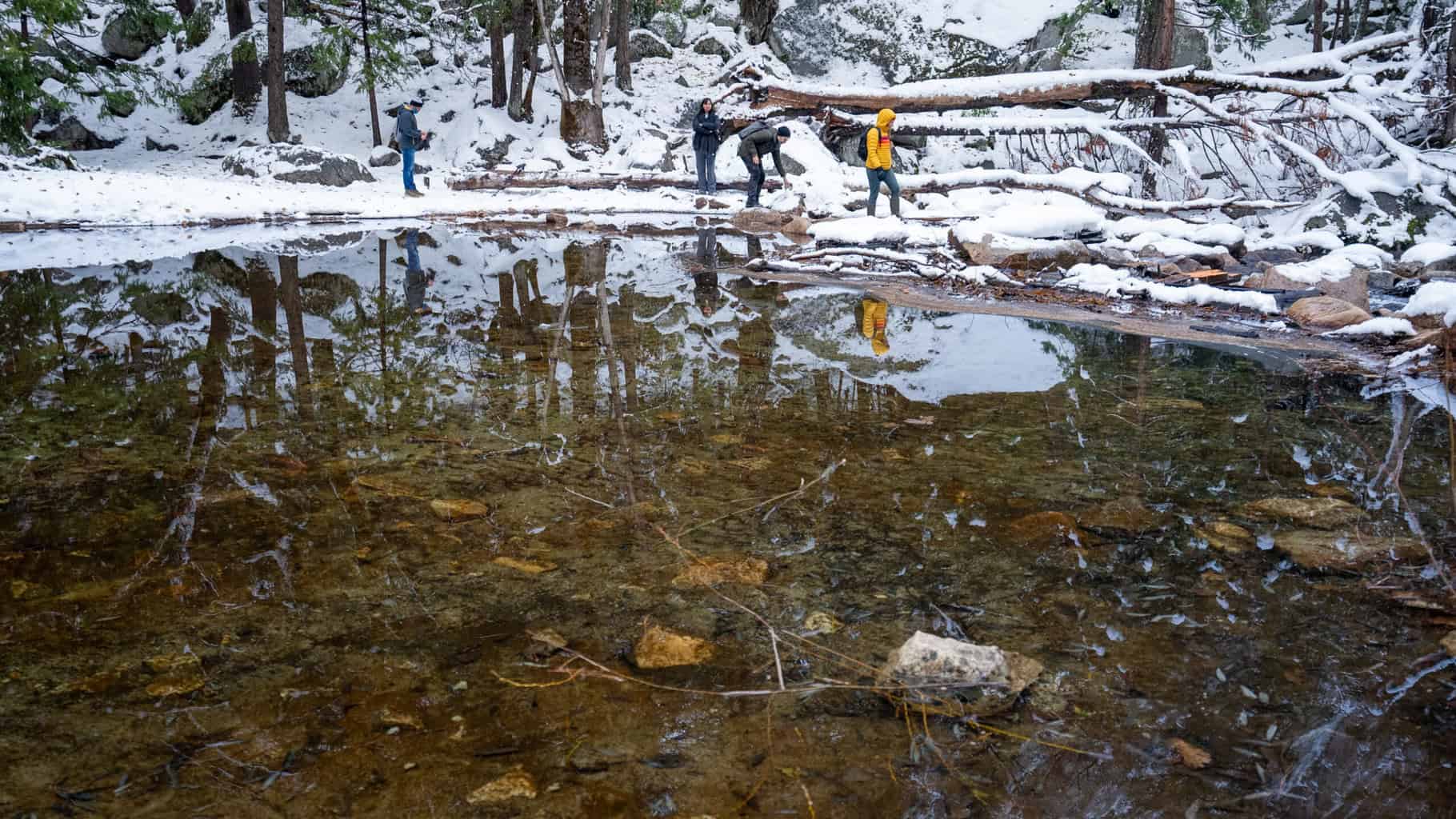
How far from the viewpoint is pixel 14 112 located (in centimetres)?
1678

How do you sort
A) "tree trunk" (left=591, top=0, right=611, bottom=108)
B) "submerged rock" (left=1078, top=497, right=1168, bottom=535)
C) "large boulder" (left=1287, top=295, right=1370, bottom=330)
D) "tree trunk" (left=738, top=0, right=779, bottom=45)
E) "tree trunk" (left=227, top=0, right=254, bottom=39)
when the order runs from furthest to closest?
"tree trunk" (left=738, top=0, right=779, bottom=45), "tree trunk" (left=227, top=0, right=254, bottom=39), "tree trunk" (left=591, top=0, right=611, bottom=108), "large boulder" (left=1287, top=295, right=1370, bottom=330), "submerged rock" (left=1078, top=497, right=1168, bottom=535)

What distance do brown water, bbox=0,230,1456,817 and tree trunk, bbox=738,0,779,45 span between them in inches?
1092

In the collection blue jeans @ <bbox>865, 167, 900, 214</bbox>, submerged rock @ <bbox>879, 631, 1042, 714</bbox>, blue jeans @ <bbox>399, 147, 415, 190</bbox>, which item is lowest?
submerged rock @ <bbox>879, 631, 1042, 714</bbox>

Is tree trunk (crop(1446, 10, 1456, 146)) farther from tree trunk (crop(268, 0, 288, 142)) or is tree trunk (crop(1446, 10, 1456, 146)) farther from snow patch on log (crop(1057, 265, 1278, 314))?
tree trunk (crop(268, 0, 288, 142))

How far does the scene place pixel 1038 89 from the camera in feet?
49.8

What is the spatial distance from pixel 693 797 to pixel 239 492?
2.68 metres

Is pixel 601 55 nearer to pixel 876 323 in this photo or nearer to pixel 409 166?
pixel 409 166

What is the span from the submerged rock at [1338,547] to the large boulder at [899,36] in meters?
28.3

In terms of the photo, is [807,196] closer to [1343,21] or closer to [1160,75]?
[1160,75]

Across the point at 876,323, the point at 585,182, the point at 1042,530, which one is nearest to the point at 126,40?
the point at 585,182

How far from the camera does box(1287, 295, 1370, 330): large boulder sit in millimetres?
7695

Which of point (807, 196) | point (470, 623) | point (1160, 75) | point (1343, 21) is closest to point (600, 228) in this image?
point (807, 196)

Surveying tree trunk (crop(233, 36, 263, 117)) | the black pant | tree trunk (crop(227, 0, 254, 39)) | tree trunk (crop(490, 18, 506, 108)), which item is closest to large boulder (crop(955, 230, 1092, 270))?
the black pant

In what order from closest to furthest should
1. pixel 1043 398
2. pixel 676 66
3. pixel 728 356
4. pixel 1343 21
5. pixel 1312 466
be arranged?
pixel 1312 466, pixel 1043 398, pixel 728 356, pixel 1343 21, pixel 676 66
